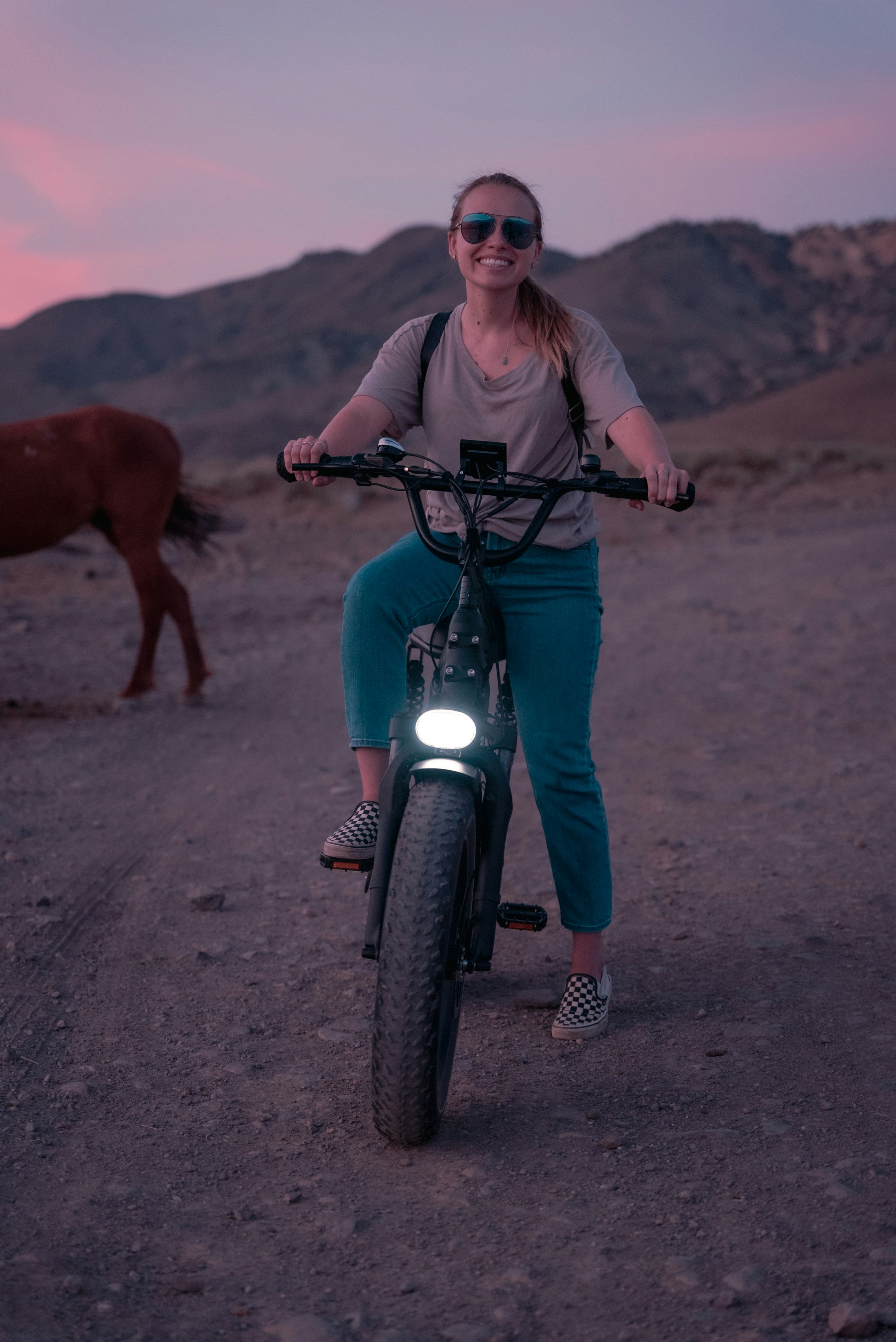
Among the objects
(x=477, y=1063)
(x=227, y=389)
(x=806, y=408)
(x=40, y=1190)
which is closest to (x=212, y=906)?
(x=477, y=1063)

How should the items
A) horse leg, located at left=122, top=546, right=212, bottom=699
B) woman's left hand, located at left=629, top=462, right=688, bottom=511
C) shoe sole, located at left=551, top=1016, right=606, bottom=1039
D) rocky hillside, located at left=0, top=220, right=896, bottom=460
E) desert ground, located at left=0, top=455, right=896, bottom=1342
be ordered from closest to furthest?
desert ground, located at left=0, top=455, right=896, bottom=1342 → woman's left hand, located at left=629, top=462, right=688, bottom=511 → shoe sole, located at left=551, top=1016, right=606, bottom=1039 → horse leg, located at left=122, top=546, right=212, bottom=699 → rocky hillside, located at left=0, top=220, right=896, bottom=460

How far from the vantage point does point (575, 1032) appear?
3188mm

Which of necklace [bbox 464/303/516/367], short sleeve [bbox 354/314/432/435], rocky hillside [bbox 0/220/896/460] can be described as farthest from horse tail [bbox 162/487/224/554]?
rocky hillside [bbox 0/220/896/460]

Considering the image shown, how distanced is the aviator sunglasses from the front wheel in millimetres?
1295

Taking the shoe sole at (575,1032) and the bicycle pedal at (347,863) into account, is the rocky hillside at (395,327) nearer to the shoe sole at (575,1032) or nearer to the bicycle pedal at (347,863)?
the shoe sole at (575,1032)

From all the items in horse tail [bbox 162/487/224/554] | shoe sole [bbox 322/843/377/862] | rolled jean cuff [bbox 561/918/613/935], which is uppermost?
horse tail [bbox 162/487/224/554]

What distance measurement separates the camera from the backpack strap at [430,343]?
10.0 feet

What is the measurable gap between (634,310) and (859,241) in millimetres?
23648

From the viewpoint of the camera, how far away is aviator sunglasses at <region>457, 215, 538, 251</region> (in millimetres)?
2912

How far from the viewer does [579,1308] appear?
6.98ft

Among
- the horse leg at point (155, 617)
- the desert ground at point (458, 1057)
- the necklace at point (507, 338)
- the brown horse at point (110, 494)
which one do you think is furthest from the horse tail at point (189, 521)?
the necklace at point (507, 338)

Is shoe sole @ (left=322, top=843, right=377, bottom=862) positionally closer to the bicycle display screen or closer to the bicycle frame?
the bicycle frame

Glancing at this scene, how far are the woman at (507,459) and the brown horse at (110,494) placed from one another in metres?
4.35

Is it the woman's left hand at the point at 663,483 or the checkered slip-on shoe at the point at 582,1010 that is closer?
the woman's left hand at the point at 663,483
